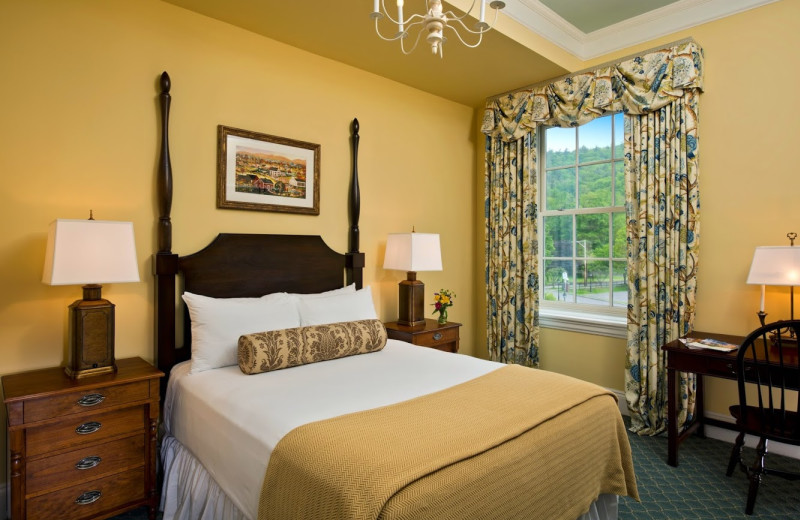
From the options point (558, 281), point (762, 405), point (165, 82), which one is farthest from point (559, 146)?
point (165, 82)

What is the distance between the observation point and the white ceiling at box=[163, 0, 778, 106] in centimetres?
270

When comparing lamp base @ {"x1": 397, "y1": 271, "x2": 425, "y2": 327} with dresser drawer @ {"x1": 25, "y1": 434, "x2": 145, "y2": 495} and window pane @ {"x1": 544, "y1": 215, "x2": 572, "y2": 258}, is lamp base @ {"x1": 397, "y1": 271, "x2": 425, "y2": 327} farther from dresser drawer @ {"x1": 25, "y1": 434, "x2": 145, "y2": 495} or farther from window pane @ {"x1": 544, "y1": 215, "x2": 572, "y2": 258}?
dresser drawer @ {"x1": 25, "y1": 434, "x2": 145, "y2": 495}

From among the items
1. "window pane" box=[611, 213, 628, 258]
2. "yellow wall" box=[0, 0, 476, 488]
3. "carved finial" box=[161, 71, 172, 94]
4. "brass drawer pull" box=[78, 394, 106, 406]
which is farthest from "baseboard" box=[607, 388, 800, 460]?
"carved finial" box=[161, 71, 172, 94]

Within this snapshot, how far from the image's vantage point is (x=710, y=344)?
8.72 feet

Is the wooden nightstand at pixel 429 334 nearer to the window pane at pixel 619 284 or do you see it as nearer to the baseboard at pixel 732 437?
the baseboard at pixel 732 437

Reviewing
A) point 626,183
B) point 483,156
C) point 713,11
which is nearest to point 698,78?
point 713,11

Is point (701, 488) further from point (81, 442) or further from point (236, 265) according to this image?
point (81, 442)

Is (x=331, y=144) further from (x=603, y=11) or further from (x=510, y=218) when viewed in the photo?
(x=603, y=11)

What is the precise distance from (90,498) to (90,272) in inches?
39.0

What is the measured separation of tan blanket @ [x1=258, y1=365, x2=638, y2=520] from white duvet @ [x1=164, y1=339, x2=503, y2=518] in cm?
12

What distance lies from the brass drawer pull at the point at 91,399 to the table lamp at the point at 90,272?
14 cm

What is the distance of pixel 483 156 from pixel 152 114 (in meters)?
2.94

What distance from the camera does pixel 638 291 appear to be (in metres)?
3.27

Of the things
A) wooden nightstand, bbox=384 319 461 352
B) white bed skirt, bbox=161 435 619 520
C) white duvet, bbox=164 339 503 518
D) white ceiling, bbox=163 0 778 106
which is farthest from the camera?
wooden nightstand, bbox=384 319 461 352
